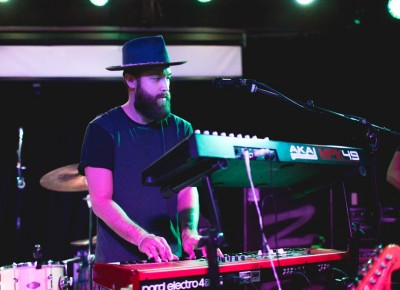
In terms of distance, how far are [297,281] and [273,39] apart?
4.56 metres

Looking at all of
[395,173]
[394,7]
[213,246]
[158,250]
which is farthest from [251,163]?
[394,7]

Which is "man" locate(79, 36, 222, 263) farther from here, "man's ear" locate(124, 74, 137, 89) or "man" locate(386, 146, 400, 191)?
"man" locate(386, 146, 400, 191)

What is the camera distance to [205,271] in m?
1.81

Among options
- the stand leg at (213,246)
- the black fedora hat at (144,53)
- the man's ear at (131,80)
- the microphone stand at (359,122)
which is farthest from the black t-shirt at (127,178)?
the stand leg at (213,246)

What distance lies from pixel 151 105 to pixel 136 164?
361 mm

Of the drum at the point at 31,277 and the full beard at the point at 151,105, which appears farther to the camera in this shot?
the drum at the point at 31,277

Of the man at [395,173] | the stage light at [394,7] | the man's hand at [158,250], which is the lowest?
the man's hand at [158,250]

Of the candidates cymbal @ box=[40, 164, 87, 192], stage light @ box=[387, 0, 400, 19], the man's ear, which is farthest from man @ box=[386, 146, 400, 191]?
cymbal @ box=[40, 164, 87, 192]

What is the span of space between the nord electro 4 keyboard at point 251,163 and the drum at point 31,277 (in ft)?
8.86

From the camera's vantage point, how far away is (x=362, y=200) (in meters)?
5.85

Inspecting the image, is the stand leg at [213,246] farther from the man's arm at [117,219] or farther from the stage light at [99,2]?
the stage light at [99,2]

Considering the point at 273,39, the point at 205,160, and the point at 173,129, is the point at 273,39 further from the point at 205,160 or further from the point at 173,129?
the point at 205,160

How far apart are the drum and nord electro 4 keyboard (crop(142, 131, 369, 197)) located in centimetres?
270

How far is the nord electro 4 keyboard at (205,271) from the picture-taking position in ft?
5.63
